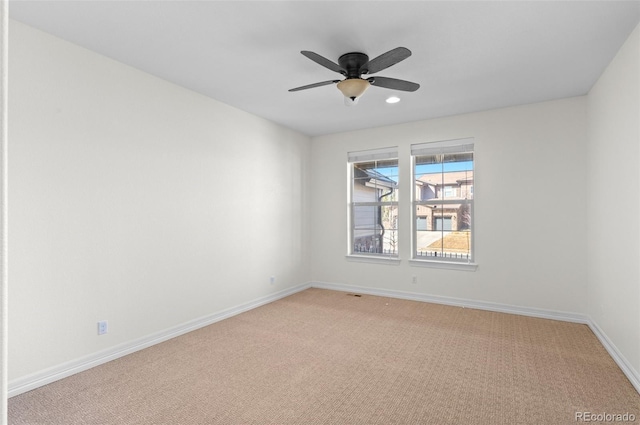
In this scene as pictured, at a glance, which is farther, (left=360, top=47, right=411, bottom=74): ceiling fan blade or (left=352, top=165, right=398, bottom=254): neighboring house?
(left=352, top=165, right=398, bottom=254): neighboring house

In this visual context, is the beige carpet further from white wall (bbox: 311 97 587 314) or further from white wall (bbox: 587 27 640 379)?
white wall (bbox: 311 97 587 314)

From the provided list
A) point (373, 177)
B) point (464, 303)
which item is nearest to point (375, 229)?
point (373, 177)

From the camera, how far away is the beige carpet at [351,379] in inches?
86.7

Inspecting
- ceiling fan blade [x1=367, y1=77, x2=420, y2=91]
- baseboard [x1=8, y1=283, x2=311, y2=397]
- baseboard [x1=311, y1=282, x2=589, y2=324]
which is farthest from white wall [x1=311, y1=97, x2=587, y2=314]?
baseboard [x1=8, y1=283, x2=311, y2=397]

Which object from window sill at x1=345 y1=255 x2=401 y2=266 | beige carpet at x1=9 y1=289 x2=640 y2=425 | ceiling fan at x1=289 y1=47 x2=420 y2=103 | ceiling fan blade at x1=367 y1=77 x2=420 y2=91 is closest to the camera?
beige carpet at x1=9 y1=289 x2=640 y2=425

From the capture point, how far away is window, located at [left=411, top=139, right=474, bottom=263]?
186 inches

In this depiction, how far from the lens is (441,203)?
4918mm

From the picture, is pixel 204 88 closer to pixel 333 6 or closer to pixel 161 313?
pixel 333 6

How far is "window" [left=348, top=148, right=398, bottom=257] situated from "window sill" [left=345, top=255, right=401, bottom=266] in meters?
0.11

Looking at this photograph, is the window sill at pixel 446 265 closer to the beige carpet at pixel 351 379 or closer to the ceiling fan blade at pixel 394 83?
the beige carpet at pixel 351 379

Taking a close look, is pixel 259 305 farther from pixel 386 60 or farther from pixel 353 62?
pixel 386 60

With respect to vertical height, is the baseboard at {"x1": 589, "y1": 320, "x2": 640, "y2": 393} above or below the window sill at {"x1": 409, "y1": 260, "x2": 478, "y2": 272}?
below

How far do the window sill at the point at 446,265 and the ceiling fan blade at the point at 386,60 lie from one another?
9.94 feet

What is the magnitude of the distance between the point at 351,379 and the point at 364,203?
3.28 metres
